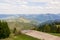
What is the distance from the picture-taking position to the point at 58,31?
10.5ft

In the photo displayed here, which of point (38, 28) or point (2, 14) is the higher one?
point (2, 14)

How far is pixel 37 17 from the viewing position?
3.23 m
